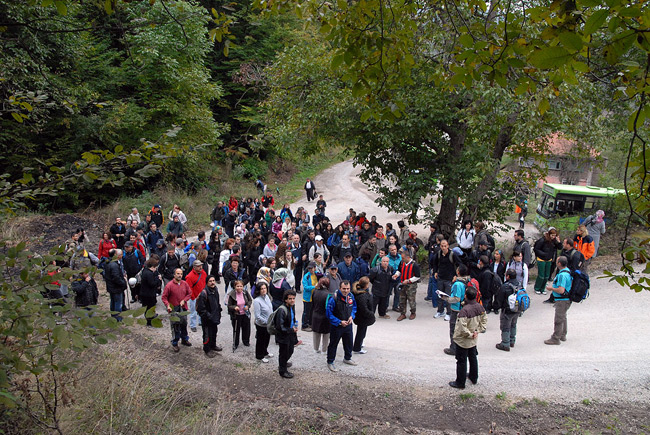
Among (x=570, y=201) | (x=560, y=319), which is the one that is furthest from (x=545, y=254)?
(x=570, y=201)

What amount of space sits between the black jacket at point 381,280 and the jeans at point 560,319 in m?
3.33

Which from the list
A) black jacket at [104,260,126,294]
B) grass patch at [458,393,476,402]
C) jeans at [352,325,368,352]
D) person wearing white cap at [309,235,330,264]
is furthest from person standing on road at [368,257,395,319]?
black jacket at [104,260,126,294]

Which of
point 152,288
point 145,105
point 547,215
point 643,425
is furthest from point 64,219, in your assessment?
point 547,215

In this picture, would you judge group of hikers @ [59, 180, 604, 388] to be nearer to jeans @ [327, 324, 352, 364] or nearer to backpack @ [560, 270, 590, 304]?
jeans @ [327, 324, 352, 364]

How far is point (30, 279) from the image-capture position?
335cm

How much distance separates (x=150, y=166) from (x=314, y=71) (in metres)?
10.1

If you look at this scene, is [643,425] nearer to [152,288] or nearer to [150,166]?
[150,166]

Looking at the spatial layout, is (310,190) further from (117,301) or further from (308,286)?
(117,301)

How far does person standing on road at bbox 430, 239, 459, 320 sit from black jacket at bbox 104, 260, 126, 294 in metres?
6.97

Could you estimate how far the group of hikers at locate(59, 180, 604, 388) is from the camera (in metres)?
7.67

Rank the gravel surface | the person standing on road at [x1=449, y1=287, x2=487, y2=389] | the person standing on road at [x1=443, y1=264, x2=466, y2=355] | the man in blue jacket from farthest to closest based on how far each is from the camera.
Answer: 1. the person standing on road at [x1=443, y1=264, x2=466, y2=355]
2. the man in blue jacket
3. the gravel surface
4. the person standing on road at [x1=449, y1=287, x2=487, y2=389]

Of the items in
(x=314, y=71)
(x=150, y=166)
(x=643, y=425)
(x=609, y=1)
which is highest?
(x=314, y=71)

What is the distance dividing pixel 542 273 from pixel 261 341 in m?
7.67

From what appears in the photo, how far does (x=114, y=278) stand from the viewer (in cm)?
912
